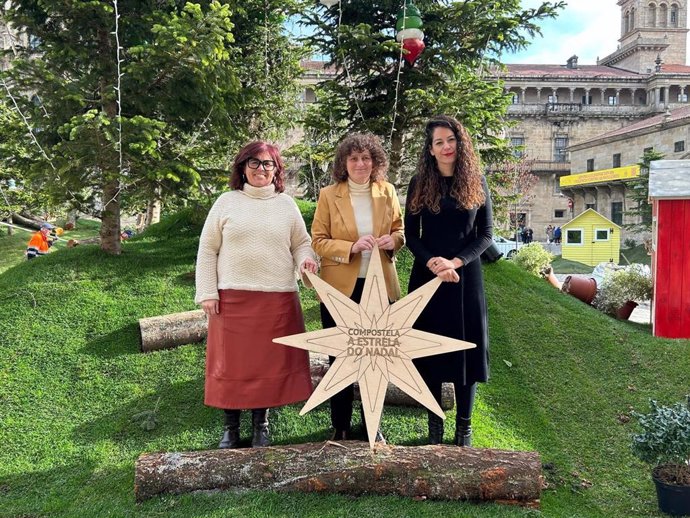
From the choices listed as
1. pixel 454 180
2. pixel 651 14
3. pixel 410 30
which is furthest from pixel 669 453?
pixel 651 14

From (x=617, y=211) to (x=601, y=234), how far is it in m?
13.6

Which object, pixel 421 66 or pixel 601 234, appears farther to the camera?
pixel 601 234

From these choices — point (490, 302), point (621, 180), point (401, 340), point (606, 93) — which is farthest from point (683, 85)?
point (401, 340)

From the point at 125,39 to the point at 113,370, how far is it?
4.57 m

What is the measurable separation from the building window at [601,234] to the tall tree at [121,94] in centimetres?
1864

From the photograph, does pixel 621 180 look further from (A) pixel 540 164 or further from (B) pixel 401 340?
(B) pixel 401 340

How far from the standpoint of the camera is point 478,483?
308 centimetres

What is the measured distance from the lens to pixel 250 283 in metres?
3.33

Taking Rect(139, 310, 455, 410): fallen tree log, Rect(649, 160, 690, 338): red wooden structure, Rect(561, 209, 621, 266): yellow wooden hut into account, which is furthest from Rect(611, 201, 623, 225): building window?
Rect(139, 310, 455, 410): fallen tree log

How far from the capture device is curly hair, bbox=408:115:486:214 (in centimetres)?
326

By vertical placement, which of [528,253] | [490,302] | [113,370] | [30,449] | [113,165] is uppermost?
[113,165]

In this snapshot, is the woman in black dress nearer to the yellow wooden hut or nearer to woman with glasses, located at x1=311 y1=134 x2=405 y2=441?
woman with glasses, located at x1=311 y1=134 x2=405 y2=441

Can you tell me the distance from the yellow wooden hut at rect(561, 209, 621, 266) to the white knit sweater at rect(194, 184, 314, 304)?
2107 centimetres

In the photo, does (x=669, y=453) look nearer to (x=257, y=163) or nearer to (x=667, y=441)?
(x=667, y=441)
